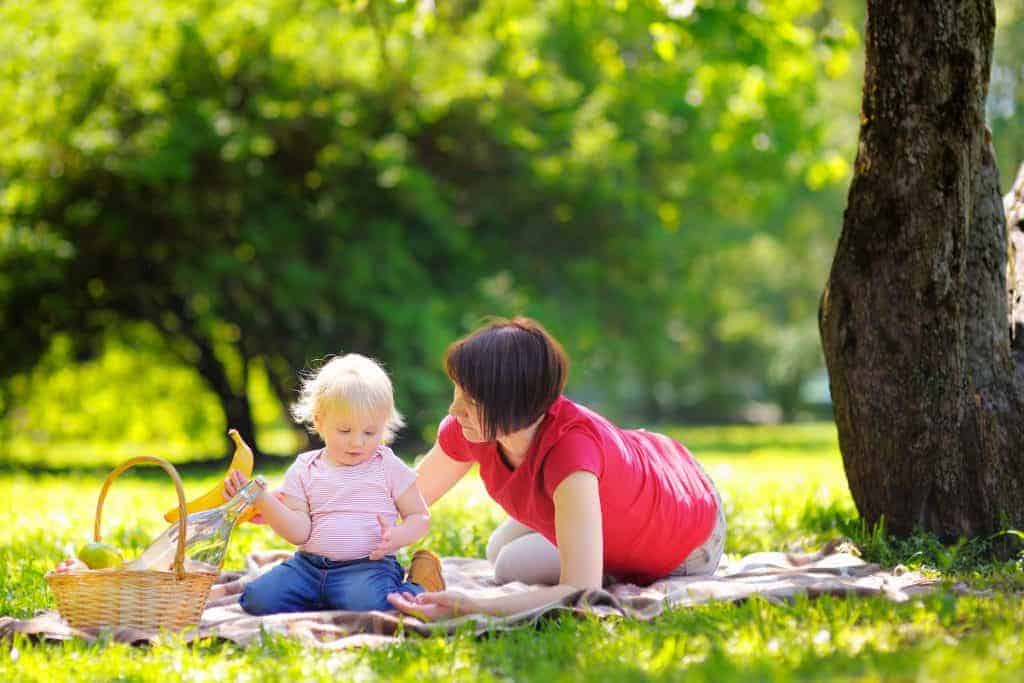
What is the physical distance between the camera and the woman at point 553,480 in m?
3.98

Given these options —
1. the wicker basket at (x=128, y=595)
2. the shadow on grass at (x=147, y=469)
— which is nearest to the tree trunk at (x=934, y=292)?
the wicker basket at (x=128, y=595)

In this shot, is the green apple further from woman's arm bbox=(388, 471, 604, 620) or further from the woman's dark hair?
the woman's dark hair

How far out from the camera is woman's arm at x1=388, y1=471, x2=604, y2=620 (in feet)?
12.8

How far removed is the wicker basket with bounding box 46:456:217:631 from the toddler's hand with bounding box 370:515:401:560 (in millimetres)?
660

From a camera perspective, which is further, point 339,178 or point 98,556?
point 339,178

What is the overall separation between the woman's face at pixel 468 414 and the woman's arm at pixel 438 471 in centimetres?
58

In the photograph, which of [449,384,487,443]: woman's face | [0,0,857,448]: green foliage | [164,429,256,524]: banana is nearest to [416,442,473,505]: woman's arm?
[449,384,487,443]: woman's face

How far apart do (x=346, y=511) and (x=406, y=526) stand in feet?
0.72

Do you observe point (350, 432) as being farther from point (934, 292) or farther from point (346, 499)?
point (934, 292)

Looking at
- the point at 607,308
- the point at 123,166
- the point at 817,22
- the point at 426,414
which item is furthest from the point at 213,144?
the point at 817,22

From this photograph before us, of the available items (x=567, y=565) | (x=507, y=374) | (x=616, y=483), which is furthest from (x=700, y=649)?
(x=507, y=374)

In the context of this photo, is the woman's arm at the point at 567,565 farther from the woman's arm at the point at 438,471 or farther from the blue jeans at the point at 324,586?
the woman's arm at the point at 438,471

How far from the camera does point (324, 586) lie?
14.0 feet

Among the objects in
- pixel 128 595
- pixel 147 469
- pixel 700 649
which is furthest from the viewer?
pixel 147 469
